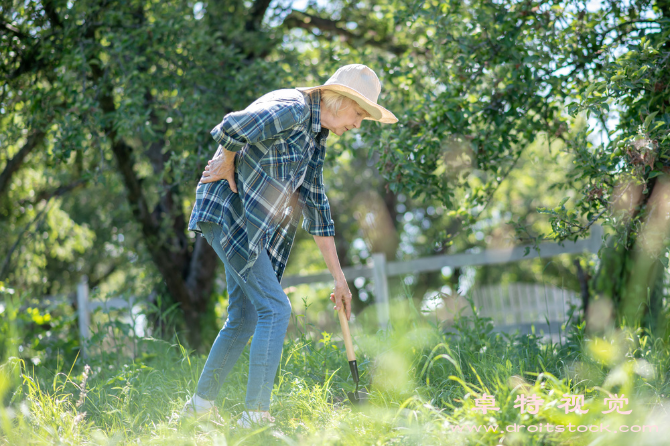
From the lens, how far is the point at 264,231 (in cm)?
225

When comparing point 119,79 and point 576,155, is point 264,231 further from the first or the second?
point 119,79

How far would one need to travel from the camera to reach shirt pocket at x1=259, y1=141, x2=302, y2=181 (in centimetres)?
228

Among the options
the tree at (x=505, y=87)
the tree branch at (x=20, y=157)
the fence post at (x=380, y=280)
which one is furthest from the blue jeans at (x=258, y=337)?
the tree branch at (x=20, y=157)

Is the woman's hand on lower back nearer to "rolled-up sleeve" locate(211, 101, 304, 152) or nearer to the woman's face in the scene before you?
"rolled-up sleeve" locate(211, 101, 304, 152)

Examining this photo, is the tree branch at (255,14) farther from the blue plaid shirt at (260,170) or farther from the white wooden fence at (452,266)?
the blue plaid shirt at (260,170)

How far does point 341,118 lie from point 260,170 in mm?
475

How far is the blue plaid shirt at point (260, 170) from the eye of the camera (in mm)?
2146

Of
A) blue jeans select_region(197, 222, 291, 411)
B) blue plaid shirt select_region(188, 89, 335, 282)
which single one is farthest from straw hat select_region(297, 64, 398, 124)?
blue jeans select_region(197, 222, 291, 411)

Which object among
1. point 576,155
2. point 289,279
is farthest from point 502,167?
point 289,279

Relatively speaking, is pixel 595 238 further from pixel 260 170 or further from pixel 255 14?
pixel 255 14

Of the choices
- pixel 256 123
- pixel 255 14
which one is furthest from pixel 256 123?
pixel 255 14

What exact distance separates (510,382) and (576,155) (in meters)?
1.49

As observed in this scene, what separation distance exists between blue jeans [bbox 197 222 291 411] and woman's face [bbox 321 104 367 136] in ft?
2.18

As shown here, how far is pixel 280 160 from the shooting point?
7.54ft
